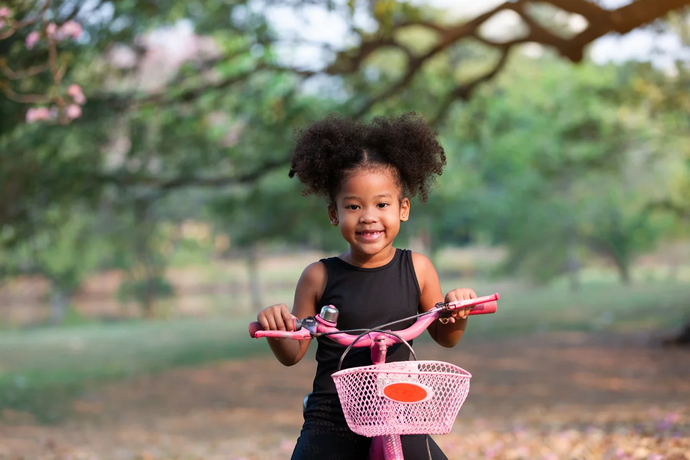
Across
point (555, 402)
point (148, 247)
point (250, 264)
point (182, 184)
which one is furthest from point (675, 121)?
point (148, 247)

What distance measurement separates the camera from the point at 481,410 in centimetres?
978

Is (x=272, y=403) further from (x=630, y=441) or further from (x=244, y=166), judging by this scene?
(x=630, y=441)

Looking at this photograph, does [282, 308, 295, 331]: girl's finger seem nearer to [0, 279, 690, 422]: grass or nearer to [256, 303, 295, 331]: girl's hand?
[256, 303, 295, 331]: girl's hand

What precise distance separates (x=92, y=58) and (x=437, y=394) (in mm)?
7335

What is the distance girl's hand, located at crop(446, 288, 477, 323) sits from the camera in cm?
242

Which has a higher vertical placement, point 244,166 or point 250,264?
point 244,166

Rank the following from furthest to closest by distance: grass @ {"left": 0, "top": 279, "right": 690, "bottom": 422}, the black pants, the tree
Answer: the tree
grass @ {"left": 0, "top": 279, "right": 690, "bottom": 422}
the black pants

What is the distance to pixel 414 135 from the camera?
271 centimetres

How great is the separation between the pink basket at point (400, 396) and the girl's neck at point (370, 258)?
61cm

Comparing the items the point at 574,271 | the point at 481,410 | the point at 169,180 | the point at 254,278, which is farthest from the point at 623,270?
the point at 169,180

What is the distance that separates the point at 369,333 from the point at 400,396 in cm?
33

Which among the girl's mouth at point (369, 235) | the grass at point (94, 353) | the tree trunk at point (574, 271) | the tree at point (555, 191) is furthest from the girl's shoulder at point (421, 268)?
the tree trunk at point (574, 271)

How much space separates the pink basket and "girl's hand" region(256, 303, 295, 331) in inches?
12.7

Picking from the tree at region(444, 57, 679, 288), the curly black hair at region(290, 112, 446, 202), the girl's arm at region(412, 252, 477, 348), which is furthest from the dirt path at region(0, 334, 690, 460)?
the tree at region(444, 57, 679, 288)
